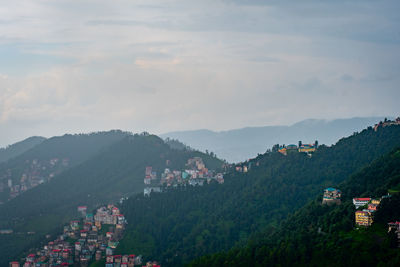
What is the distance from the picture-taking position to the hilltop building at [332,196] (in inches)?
3997

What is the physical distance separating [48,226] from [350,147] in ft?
319

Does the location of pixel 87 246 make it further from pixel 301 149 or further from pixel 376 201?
pixel 376 201

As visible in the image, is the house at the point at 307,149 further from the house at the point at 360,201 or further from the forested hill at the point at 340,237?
the house at the point at 360,201

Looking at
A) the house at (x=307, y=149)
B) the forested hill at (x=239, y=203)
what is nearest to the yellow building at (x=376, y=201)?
the forested hill at (x=239, y=203)

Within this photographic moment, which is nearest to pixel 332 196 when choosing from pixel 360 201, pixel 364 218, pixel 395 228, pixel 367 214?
pixel 360 201

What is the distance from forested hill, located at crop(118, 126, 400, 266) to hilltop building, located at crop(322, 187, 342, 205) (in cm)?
1929

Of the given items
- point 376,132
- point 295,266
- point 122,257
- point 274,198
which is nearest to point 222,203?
point 274,198

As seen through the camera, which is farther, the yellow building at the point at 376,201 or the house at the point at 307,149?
the house at the point at 307,149

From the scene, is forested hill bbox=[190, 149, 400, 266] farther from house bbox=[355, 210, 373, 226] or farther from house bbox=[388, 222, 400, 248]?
house bbox=[355, 210, 373, 226]

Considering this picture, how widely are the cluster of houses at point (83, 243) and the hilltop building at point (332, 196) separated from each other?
45.8 meters

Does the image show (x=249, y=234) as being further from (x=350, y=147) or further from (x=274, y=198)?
(x=350, y=147)

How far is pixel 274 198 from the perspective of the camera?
137375 mm

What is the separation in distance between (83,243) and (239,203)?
40.3 meters

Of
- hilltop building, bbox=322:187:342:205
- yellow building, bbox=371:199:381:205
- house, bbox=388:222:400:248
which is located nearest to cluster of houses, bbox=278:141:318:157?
hilltop building, bbox=322:187:342:205
